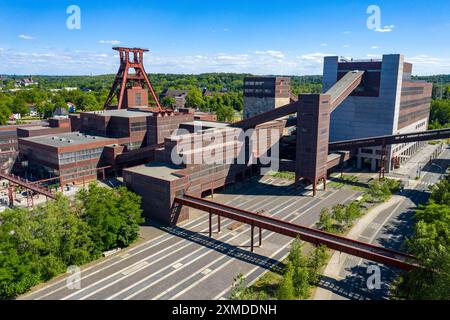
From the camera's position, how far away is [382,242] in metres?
50.9

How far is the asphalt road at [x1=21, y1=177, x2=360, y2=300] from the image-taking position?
1532 inches

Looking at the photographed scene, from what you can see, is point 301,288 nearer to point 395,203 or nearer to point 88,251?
point 88,251

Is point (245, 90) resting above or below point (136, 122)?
above

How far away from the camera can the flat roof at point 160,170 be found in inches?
2314

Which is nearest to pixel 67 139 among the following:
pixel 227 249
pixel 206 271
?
pixel 227 249

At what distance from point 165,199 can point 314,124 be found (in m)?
33.6

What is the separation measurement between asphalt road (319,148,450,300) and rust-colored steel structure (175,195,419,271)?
11.3ft

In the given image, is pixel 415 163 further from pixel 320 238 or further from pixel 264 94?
pixel 320 238

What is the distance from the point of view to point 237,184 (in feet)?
259

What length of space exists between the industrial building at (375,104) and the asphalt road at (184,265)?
40.6 meters

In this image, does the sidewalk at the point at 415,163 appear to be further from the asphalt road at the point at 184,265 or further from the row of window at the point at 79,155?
the row of window at the point at 79,155

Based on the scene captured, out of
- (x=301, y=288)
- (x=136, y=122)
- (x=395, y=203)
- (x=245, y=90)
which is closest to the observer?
(x=301, y=288)

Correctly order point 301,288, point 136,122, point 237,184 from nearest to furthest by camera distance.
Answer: point 301,288, point 237,184, point 136,122
